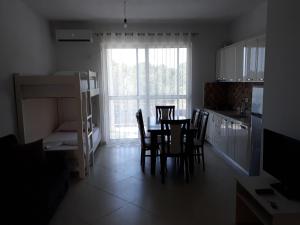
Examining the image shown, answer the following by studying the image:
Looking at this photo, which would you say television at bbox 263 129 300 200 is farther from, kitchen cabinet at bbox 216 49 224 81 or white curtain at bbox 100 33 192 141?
white curtain at bbox 100 33 192 141

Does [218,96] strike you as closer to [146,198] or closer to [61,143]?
[146,198]

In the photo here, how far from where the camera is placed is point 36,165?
9.23 ft

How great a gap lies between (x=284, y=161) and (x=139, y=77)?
12.3 feet

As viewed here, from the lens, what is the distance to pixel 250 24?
436cm

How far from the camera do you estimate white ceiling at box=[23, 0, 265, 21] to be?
382 centimetres

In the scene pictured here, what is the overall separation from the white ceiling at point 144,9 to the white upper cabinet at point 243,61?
0.66m

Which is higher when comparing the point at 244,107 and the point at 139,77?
the point at 139,77

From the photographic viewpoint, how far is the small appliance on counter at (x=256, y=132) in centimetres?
326

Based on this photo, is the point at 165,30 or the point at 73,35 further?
the point at 165,30

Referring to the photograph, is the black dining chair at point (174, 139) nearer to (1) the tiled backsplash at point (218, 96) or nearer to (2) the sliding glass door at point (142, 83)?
(2) the sliding glass door at point (142, 83)

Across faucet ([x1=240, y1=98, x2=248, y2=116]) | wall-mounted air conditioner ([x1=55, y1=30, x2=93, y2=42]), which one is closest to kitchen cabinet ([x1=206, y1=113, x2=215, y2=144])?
faucet ([x1=240, y1=98, x2=248, y2=116])

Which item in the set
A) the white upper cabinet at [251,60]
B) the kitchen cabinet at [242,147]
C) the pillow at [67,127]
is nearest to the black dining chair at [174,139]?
the kitchen cabinet at [242,147]

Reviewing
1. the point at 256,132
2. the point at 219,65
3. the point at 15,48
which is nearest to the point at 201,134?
the point at 256,132

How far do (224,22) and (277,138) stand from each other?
151 inches
